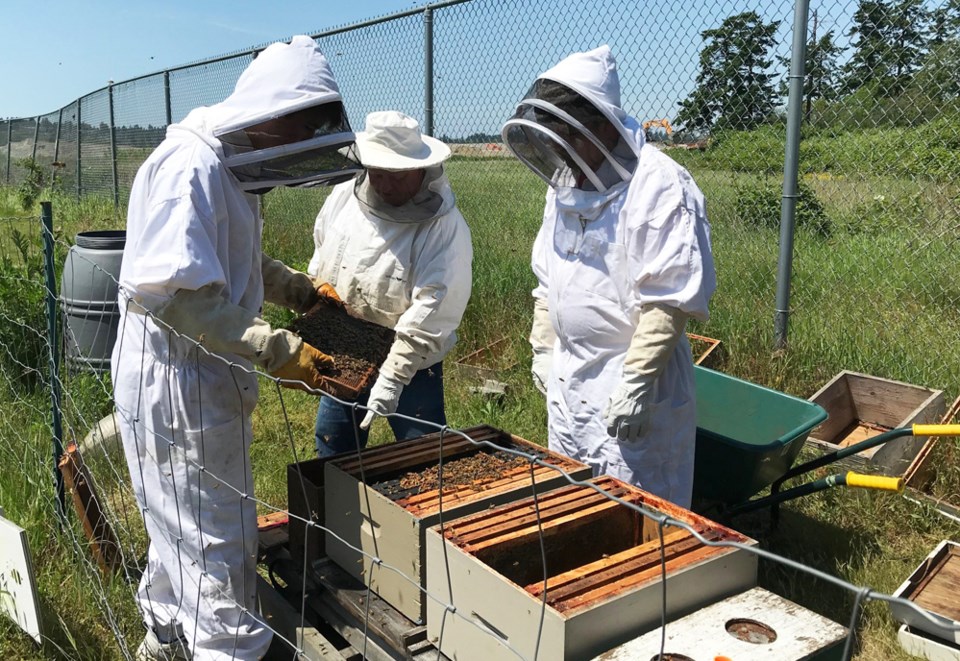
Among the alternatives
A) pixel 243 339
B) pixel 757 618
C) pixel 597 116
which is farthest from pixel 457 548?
pixel 597 116

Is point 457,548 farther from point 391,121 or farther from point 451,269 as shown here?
point 391,121

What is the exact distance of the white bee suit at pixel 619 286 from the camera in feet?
8.47

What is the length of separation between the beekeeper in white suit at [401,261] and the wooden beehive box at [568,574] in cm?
134

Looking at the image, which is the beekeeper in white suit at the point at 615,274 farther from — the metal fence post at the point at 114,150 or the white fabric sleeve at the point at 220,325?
the metal fence post at the point at 114,150

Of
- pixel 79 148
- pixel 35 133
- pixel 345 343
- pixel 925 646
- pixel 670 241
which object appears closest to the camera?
pixel 670 241

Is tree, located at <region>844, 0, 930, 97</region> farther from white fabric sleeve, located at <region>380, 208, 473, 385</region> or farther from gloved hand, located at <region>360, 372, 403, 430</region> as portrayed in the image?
gloved hand, located at <region>360, 372, 403, 430</region>

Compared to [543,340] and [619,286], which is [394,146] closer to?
[543,340]

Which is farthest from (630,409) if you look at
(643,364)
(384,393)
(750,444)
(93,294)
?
(93,294)

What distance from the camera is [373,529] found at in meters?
2.08

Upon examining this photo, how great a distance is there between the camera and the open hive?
2682 mm

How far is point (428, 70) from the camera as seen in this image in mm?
6555

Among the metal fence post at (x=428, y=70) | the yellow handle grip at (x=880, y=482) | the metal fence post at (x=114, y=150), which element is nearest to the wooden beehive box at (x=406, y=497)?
the yellow handle grip at (x=880, y=482)

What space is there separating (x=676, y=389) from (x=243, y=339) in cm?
148

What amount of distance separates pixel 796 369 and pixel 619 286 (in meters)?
2.41
